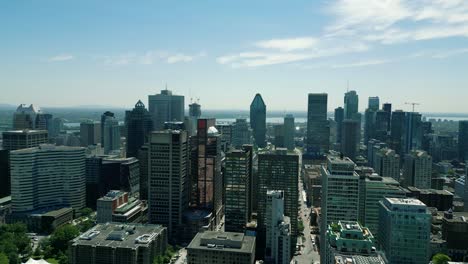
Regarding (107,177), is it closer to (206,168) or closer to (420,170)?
(206,168)

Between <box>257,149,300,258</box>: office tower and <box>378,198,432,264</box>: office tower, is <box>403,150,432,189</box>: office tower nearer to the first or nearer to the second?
<box>257,149,300,258</box>: office tower

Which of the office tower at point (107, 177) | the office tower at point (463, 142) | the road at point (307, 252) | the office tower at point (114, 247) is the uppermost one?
the office tower at point (463, 142)

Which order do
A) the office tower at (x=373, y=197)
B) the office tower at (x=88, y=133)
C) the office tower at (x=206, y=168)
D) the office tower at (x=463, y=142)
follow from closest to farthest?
the office tower at (x=373, y=197) → the office tower at (x=206, y=168) → the office tower at (x=463, y=142) → the office tower at (x=88, y=133)

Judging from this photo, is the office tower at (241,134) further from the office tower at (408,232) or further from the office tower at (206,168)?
the office tower at (408,232)

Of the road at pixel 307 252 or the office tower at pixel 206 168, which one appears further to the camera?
the office tower at pixel 206 168

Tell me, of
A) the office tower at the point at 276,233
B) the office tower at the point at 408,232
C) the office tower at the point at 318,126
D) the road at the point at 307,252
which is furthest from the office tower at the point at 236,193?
the office tower at the point at 318,126

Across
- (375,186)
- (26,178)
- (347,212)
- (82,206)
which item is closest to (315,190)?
(375,186)

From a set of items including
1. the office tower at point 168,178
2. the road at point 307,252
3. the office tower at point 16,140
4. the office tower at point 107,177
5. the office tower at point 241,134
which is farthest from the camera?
the office tower at point 241,134

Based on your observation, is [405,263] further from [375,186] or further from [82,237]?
[82,237]
